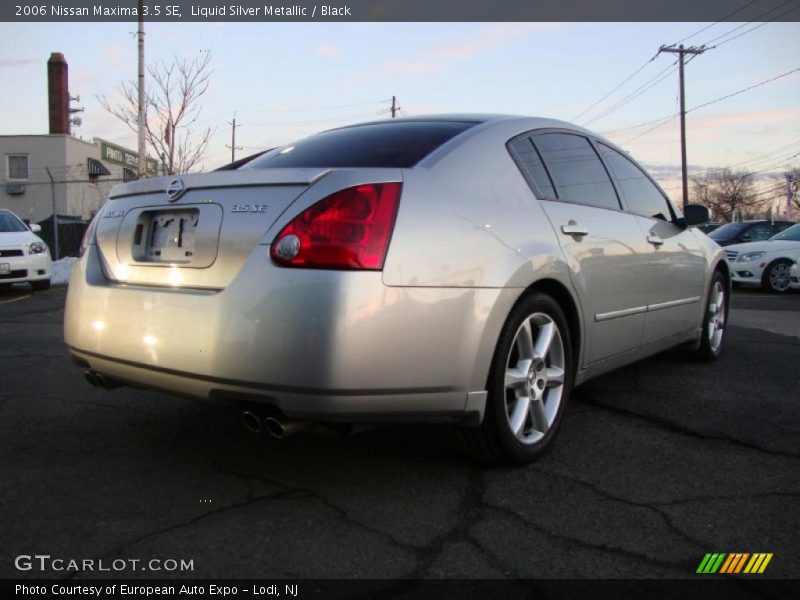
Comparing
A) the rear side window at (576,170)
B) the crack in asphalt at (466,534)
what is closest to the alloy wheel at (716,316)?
the rear side window at (576,170)

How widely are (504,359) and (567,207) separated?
0.98 metres

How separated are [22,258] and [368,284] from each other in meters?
10.3

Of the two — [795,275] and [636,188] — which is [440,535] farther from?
[795,275]

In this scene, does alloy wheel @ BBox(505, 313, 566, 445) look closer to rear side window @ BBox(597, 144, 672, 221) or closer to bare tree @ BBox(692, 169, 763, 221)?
rear side window @ BBox(597, 144, 672, 221)

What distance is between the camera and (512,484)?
2.78 m

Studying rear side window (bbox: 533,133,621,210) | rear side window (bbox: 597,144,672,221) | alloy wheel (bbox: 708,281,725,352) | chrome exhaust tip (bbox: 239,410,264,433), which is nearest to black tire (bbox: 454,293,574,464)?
rear side window (bbox: 533,133,621,210)

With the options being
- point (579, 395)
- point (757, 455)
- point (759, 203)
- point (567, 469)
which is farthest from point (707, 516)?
point (759, 203)

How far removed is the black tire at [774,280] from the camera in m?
12.7

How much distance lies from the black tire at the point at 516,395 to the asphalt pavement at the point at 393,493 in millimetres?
109

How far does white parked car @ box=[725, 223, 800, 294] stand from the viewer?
1277 cm

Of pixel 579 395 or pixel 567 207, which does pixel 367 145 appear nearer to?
pixel 567 207

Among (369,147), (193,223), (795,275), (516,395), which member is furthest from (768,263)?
(193,223)

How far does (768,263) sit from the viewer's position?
12.8m

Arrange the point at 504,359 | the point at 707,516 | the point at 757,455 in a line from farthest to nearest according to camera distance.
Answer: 1. the point at 757,455
2. the point at 504,359
3. the point at 707,516
